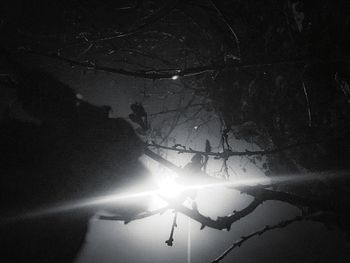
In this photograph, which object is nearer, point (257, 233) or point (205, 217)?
A: point (205, 217)

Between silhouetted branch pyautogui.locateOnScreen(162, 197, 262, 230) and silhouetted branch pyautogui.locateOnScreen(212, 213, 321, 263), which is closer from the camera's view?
silhouetted branch pyautogui.locateOnScreen(162, 197, 262, 230)

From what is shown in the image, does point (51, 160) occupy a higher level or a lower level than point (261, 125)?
lower

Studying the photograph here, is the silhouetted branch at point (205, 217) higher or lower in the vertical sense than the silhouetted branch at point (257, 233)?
higher

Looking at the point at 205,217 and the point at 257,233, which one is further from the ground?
the point at 205,217

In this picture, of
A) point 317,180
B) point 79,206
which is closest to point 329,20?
point 317,180

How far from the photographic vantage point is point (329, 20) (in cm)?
265

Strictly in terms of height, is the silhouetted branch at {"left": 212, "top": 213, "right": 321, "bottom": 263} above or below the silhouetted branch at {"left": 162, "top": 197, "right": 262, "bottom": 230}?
below

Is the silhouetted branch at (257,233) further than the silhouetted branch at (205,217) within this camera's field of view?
Yes

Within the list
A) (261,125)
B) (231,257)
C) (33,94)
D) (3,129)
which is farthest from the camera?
(231,257)

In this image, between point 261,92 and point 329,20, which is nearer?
point 329,20

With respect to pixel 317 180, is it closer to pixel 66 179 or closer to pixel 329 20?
pixel 329 20

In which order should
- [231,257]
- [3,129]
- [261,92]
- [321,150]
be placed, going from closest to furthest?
[3,129] < [321,150] < [261,92] < [231,257]

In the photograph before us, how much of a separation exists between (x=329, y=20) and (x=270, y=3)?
45.2 inches

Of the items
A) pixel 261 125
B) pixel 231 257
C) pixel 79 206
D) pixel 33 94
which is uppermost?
pixel 261 125
